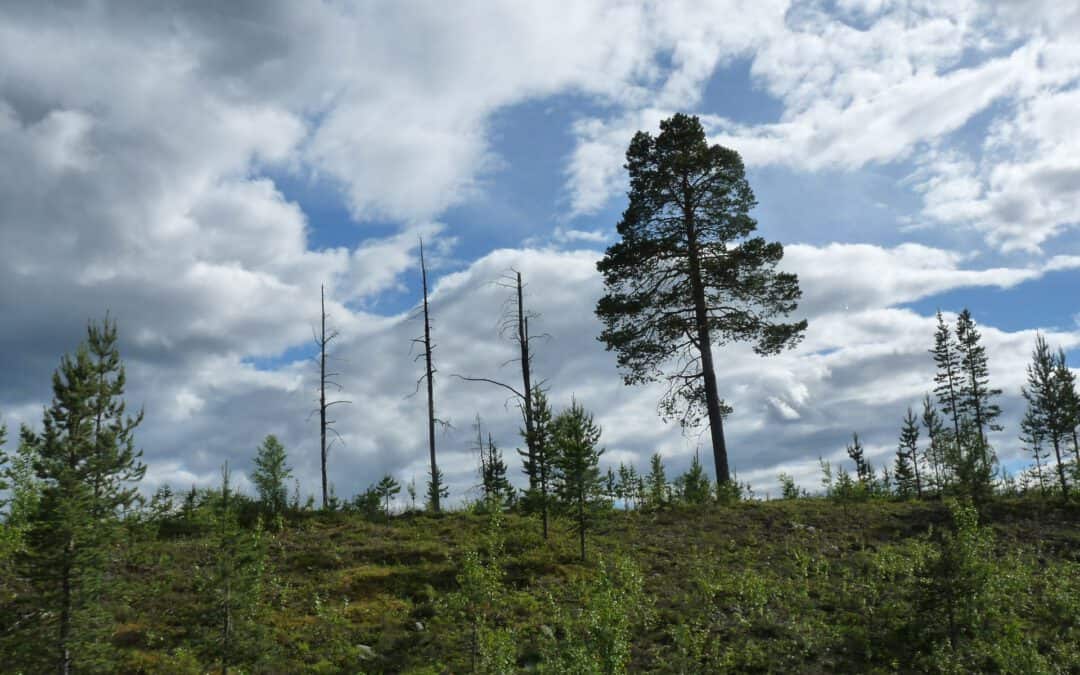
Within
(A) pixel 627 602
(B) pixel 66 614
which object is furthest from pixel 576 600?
(B) pixel 66 614

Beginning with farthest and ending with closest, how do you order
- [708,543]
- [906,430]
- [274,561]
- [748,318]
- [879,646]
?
[906,430] < [748,318] < [708,543] < [274,561] < [879,646]

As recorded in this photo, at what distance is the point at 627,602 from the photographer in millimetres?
17078

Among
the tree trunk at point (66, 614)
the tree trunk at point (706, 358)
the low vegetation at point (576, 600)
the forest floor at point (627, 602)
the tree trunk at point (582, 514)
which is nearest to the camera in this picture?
the tree trunk at point (66, 614)

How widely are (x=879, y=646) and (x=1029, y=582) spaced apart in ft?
21.1

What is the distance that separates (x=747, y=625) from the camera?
16.3 metres

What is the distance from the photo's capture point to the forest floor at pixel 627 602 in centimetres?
1468

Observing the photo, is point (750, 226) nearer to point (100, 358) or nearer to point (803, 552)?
point (803, 552)

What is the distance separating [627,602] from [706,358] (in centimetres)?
1438

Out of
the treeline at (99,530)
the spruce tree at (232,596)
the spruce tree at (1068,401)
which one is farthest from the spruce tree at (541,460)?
the spruce tree at (1068,401)

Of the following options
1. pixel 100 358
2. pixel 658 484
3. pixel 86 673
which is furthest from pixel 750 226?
pixel 86 673

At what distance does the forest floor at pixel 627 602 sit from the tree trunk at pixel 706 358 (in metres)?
4.90

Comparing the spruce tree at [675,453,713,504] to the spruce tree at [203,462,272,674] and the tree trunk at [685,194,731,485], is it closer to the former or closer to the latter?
the tree trunk at [685,194,731,485]

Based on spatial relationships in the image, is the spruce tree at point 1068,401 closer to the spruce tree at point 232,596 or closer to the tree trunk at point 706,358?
the tree trunk at point 706,358

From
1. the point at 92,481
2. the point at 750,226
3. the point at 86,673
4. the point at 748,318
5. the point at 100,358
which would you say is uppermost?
the point at 750,226
